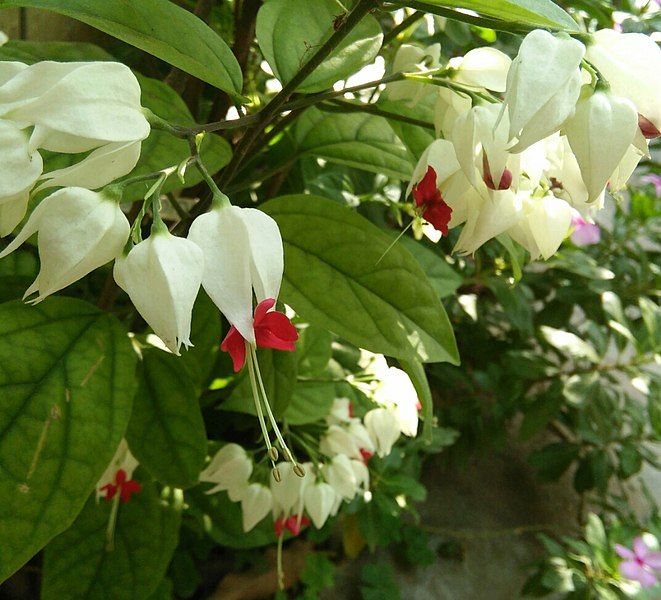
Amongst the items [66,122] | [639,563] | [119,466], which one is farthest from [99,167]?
[639,563]

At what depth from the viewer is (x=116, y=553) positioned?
0.64 meters

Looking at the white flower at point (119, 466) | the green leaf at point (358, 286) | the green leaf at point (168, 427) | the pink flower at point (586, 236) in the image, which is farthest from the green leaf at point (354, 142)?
the pink flower at point (586, 236)

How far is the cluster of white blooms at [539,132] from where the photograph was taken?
0.29m

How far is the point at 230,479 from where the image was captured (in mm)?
680

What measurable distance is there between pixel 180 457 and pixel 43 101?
12.9 inches

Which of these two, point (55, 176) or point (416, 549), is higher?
point (55, 176)

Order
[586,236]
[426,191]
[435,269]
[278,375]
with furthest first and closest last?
1. [586,236]
2. [435,269]
3. [278,375]
4. [426,191]

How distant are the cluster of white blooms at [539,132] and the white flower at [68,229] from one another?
18cm

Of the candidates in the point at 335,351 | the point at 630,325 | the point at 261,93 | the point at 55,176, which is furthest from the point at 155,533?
the point at 630,325

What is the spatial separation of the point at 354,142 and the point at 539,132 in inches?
11.9

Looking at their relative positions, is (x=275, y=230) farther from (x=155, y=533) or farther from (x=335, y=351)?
(x=335, y=351)

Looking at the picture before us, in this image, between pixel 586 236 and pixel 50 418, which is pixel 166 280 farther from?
pixel 586 236

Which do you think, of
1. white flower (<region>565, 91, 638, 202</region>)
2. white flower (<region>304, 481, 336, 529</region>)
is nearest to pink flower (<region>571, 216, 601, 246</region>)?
white flower (<region>304, 481, 336, 529</region>)

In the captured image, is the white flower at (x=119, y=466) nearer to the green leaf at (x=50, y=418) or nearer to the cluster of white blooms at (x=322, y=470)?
the cluster of white blooms at (x=322, y=470)
